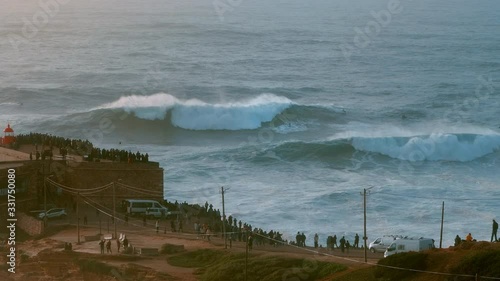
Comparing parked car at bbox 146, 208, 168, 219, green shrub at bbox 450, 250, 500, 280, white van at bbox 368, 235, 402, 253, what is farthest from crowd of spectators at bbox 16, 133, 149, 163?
green shrub at bbox 450, 250, 500, 280

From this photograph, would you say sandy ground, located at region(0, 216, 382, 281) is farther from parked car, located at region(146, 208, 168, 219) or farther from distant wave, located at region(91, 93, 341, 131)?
distant wave, located at region(91, 93, 341, 131)

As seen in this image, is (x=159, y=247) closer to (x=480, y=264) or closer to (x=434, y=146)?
(x=480, y=264)

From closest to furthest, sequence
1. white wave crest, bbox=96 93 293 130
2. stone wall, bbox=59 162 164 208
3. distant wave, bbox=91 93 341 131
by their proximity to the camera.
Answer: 1. stone wall, bbox=59 162 164 208
2. white wave crest, bbox=96 93 293 130
3. distant wave, bbox=91 93 341 131

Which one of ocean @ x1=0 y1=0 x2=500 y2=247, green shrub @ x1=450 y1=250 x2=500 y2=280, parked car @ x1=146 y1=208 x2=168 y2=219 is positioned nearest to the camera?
green shrub @ x1=450 y1=250 x2=500 y2=280

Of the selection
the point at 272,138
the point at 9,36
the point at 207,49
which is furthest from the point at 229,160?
the point at 9,36

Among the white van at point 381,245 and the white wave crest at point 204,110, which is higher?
the white wave crest at point 204,110

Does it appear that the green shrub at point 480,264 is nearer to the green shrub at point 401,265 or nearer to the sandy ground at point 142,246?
the green shrub at point 401,265

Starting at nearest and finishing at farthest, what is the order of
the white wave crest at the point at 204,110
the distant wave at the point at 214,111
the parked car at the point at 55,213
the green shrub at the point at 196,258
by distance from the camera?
the green shrub at the point at 196,258 → the parked car at the point at 55,213 → the white wave crest at the point at 204,110 → the distant wave at the point at 214,111

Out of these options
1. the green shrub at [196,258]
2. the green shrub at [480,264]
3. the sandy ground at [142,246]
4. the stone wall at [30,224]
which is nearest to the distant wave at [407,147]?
the stone wall at [30,224]
